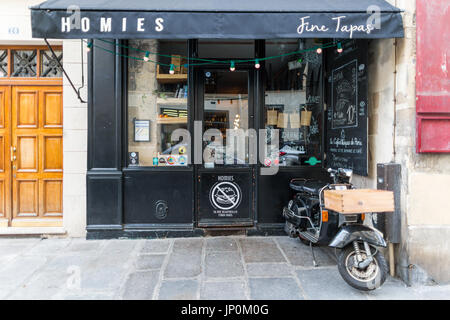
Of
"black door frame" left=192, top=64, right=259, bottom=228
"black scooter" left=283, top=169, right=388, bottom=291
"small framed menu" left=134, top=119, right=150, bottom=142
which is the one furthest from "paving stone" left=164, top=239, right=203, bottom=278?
"small framed menu" left=134, top=119, right=150, bottom=142

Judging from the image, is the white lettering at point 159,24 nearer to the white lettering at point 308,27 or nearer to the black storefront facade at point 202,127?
the black storefront facade at point 202,127

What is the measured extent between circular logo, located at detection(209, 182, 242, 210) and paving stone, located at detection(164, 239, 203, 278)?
74 cm

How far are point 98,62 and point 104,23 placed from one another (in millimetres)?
1623

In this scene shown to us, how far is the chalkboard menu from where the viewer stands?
4.23 meters

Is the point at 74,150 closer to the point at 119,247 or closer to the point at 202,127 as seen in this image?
the point at 119,247

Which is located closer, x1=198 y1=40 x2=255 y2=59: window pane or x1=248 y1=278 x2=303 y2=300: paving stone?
x1=248 y1=278 x2=303 y2=300: paving stone

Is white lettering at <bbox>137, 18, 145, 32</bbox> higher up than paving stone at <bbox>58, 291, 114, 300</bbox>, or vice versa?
white lettering at <bbox>137, 18, 145, 32</bbox>

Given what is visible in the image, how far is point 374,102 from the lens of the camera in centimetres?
428

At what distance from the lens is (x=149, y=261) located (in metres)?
4.24

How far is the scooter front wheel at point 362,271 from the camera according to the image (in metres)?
3.31

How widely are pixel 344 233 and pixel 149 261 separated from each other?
2639mm

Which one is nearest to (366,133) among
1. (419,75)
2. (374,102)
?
(374,102)

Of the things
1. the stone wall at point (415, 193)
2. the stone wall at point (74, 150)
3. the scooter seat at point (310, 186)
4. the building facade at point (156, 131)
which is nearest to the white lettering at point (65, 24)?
the building facade at point (156, 131)

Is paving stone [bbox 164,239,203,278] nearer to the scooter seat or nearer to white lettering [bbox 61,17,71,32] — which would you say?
the scooter seat
